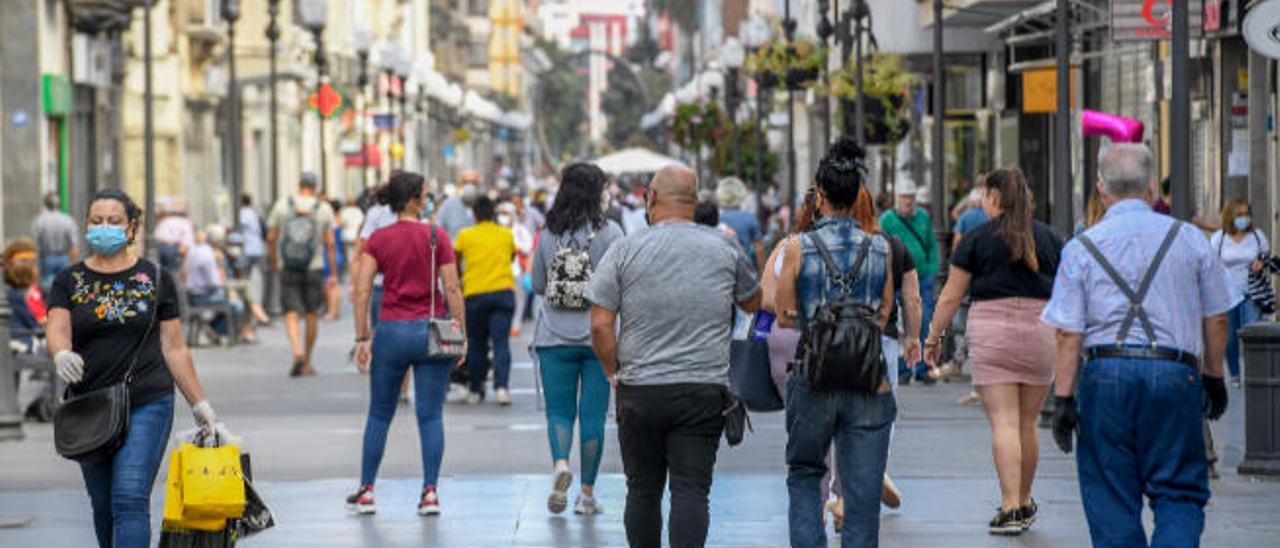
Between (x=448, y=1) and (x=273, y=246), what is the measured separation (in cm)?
11561

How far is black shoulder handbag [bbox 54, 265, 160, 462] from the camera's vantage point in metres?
10.1

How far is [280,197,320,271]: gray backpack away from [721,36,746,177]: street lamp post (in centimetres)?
2843

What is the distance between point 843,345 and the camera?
33.1 ft

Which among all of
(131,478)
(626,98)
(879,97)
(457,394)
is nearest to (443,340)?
(131,478)

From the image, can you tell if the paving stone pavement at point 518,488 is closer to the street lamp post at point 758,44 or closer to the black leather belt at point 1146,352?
the black leather belt at point 1146,352

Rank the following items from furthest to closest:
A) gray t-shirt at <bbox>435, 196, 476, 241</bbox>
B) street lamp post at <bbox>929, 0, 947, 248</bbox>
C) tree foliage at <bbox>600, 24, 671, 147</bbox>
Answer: tree foliage at <bbox>600, 24, 671, 147</bbox> → street lamp post at <bbox>929, 0, 947, 248</bbox> → gray t-shirt at <bbox>435, 196, 476, 241</bbox>

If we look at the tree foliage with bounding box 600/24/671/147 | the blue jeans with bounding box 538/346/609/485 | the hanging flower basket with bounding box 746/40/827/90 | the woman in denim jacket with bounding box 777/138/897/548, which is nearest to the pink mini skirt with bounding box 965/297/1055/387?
the blue jeans with bounding box 538/346/609/485

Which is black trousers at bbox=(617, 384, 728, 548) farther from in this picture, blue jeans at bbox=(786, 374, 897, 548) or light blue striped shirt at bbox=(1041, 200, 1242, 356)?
light blue striped shirt at bbox=(1041, 200, 1242, 356)

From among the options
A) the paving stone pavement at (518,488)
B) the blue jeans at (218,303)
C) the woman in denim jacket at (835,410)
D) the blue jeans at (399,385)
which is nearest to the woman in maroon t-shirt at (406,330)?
the blue jeans at (399,385)

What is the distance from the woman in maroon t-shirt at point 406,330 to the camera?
45.6 feet

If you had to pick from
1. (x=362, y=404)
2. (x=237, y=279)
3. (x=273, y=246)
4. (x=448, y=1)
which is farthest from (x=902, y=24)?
(x=448, y=1)

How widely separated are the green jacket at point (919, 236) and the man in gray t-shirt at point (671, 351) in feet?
43.2

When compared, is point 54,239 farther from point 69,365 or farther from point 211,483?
point 211,483

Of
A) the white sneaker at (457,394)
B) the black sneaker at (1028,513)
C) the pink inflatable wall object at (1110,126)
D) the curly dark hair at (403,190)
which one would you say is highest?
the pink inflatable wall object at (1110,126)
